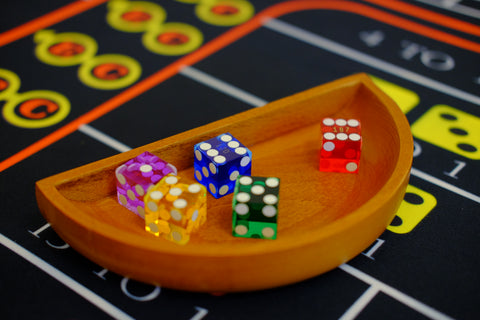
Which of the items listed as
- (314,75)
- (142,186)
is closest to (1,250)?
(142,186)

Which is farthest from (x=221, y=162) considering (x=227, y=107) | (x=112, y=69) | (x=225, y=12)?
(x=225, y=12)

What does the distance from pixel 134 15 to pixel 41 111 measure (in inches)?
33.7

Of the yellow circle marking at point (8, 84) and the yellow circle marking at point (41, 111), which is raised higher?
the yellow circle marking at point (8, 84)

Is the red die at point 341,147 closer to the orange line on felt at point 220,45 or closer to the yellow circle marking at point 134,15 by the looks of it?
the orange line on felt at point 220,45

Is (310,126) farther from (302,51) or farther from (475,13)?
(475,13)

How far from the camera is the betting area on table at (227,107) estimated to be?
1756 millimetres

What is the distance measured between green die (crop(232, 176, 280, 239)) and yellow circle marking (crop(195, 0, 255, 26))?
4.96ft

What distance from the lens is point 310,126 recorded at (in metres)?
2.22

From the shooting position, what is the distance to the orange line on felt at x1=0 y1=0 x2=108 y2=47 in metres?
2.94

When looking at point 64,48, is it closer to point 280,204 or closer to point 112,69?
point 112,69

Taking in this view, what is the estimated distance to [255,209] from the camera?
1716 millimetres

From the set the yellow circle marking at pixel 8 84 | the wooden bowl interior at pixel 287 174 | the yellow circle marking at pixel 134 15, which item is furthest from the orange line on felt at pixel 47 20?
the wooden bowl interior at pixel 287 174

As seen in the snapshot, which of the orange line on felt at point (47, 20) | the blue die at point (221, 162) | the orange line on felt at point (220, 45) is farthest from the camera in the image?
the orange line on felt at point (47, 20)

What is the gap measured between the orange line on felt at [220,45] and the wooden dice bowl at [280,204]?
1.87ft
